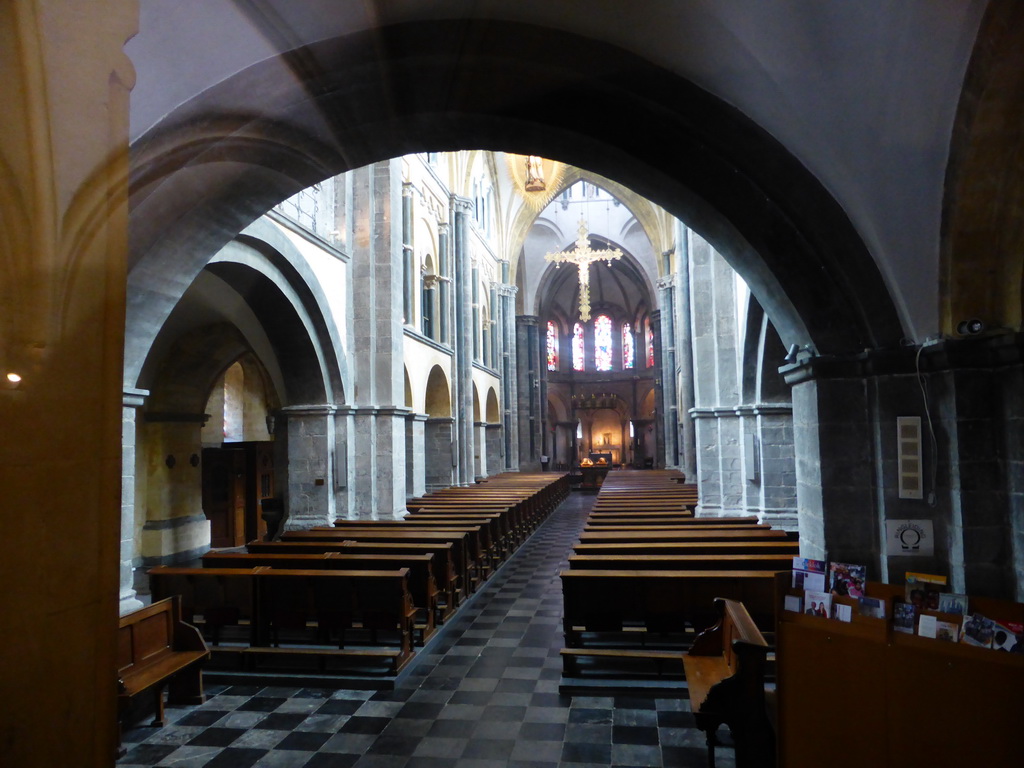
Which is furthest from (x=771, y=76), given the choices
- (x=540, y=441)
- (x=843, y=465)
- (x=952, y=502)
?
(x=540, y=441)

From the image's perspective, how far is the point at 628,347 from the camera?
42.2 metres

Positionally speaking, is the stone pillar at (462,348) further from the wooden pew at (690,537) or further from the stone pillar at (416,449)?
the wooden pew at (690,537)

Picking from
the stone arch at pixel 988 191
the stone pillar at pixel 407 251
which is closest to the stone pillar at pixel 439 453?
the stone pillar at pixel 407 251

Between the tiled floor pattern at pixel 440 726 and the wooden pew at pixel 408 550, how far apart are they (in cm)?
128

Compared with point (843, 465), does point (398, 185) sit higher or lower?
higher

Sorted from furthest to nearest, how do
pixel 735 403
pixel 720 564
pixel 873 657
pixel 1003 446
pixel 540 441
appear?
pixel 540 441 < pixel 735 403 < pixel 720 564 < pixel 1003 446 < pixel 873 657

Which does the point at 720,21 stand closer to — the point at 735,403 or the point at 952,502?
the point at 952,502

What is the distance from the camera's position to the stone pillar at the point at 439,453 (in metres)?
19.5

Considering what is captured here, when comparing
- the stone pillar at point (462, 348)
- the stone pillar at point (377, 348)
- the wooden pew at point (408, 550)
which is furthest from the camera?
the stone pillar at point (462, 348)

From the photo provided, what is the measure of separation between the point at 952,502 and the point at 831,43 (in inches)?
115

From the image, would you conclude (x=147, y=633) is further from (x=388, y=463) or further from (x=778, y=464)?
(x=778, y=464)

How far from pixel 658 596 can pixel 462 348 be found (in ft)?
51.1

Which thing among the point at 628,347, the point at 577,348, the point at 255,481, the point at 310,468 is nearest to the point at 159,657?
the point at 310,468

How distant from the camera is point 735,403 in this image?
1118 centimetres
